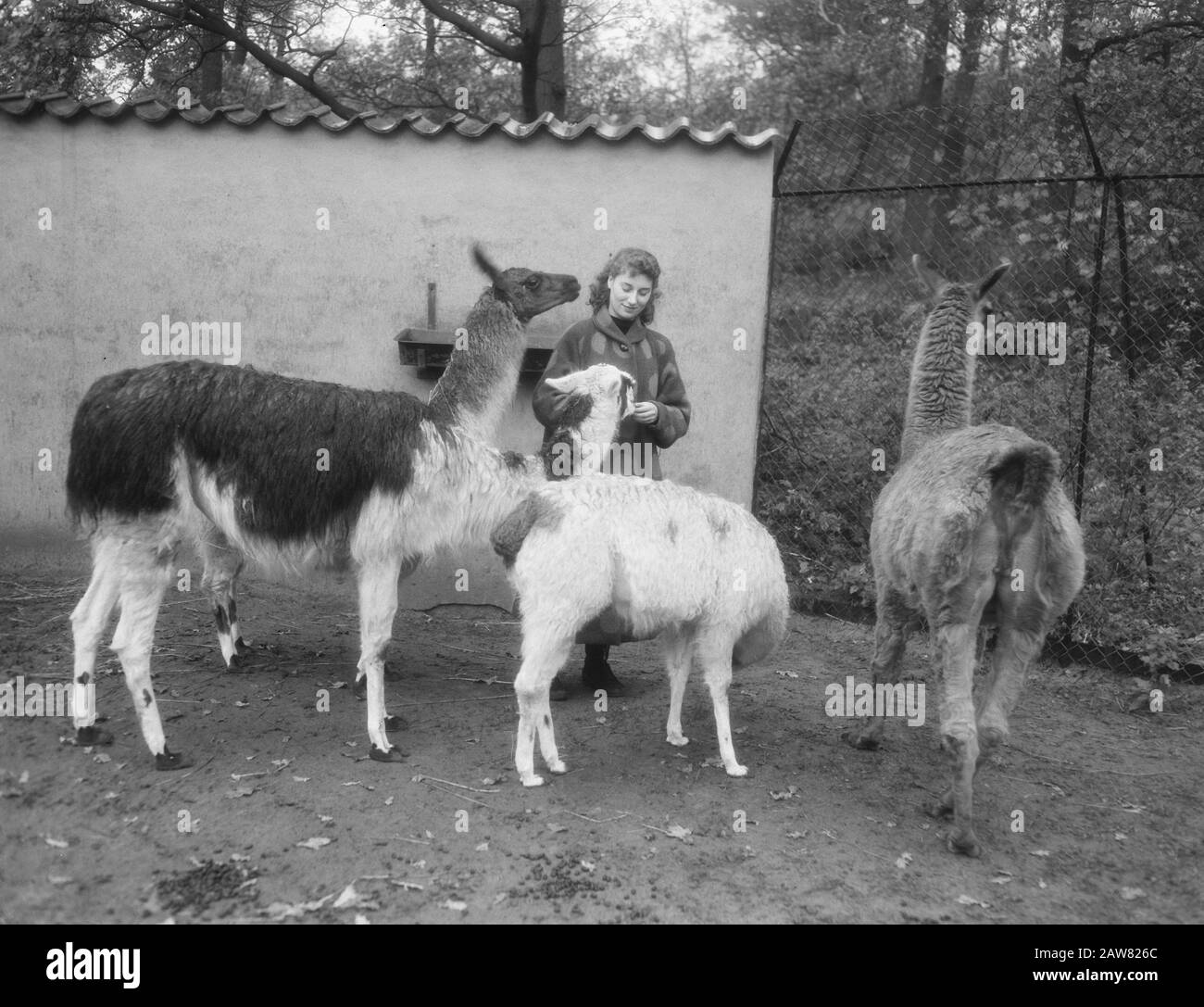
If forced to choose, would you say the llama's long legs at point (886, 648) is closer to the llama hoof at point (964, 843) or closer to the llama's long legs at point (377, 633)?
the llama hoof at point (964, 843)

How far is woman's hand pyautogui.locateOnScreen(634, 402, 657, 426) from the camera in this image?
15.6 ft

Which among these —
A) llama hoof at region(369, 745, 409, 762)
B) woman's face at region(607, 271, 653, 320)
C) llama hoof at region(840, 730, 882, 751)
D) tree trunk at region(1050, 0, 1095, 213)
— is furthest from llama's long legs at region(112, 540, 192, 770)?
tree trunk at region(1050, 0, 1095, 213)

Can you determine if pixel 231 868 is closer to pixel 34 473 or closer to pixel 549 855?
pixel 549 855

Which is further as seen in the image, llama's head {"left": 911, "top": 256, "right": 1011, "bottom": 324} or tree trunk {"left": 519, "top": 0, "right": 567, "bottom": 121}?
tree trunk {"left": 519, "top": 0, "right": 567, "bottom": 121}

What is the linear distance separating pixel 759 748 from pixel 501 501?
5.03 ft

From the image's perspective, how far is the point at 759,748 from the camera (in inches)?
185

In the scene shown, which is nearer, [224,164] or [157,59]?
[224,164]

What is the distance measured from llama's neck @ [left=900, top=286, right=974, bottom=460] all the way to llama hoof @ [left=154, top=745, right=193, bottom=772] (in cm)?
317

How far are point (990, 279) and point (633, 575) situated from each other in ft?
6.75

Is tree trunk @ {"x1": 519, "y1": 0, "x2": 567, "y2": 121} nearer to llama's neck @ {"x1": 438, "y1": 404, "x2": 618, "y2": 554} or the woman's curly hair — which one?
the woman's curly hair

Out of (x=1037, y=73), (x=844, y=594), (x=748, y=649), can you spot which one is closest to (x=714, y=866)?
(x=748, y=649)

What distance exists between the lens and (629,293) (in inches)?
191

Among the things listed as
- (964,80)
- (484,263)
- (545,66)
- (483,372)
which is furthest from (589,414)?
(964,80)

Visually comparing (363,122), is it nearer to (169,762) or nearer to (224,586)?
(224,586)
